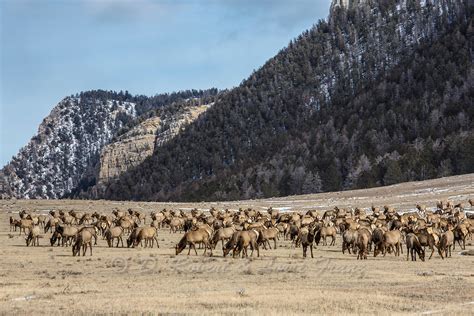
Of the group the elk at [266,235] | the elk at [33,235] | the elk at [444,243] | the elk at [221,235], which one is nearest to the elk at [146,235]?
the elk at [221,235]

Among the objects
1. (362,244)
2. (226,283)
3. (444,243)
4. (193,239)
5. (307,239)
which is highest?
(193,239)

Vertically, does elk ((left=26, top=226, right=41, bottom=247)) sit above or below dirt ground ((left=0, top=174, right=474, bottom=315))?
above

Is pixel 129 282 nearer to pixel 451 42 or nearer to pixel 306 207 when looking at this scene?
pixel 306 207

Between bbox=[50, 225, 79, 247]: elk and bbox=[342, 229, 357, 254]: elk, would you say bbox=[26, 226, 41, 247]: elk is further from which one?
bbox=[342, 229, 357, 254]: elk

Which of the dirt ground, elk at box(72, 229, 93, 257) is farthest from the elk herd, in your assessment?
the dirt ground

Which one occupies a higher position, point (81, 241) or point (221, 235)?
point (81, 241)

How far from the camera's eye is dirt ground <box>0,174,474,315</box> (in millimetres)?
19219

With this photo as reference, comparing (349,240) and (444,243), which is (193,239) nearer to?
(349,240)

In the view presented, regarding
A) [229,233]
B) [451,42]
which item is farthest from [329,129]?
[229,233]

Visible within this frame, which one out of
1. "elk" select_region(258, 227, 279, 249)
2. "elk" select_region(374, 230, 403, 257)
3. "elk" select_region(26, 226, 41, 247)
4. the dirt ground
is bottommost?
the dirt ground

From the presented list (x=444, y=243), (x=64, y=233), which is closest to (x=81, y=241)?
(x=64, y=233)

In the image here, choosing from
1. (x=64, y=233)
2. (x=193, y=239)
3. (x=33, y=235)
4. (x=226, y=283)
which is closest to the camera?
(x=226, y=283)

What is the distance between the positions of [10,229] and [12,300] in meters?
33.3

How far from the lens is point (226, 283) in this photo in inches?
949
